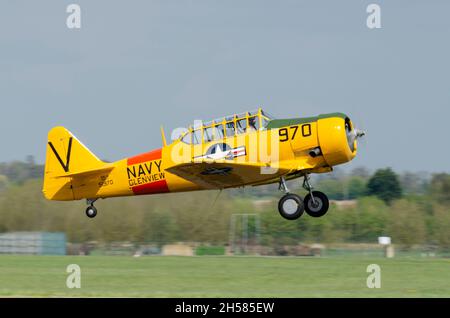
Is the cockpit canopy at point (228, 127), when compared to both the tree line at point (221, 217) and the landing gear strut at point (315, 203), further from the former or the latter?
the tree line at point (221, 217)

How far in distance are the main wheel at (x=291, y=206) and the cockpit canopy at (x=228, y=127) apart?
5.67 ft

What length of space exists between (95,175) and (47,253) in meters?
12.2

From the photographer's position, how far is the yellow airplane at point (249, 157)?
19.1 metres

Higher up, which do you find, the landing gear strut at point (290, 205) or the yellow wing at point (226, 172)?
the yellow wing at point (226, 172)

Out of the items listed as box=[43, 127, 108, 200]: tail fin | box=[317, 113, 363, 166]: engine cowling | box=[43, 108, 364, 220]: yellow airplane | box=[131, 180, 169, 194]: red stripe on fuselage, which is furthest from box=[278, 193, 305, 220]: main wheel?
box=[43, 127, 108, 200]: tail fin

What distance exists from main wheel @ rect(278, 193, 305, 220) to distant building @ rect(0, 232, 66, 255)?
51.6ft

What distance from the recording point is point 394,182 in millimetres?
46750

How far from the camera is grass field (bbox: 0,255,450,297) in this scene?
18844mm

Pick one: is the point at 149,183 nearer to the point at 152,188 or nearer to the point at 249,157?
the point at 152,188

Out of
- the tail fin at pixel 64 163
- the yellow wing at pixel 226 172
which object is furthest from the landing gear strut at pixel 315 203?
the tail fin at pixel 64 163

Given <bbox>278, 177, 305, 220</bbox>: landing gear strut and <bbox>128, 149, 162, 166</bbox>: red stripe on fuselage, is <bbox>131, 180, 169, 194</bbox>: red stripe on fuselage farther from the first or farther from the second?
<bbox>278, 177, 305, 220</bbox>: landing gear strut

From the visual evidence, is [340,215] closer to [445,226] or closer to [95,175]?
[445,226]

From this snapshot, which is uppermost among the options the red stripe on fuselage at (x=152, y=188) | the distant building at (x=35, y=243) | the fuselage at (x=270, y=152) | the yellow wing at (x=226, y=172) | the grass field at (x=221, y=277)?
the fuselage at (x=270, y=152)

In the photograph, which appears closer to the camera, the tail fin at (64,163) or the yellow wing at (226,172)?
the yellow wing at (226,172)
